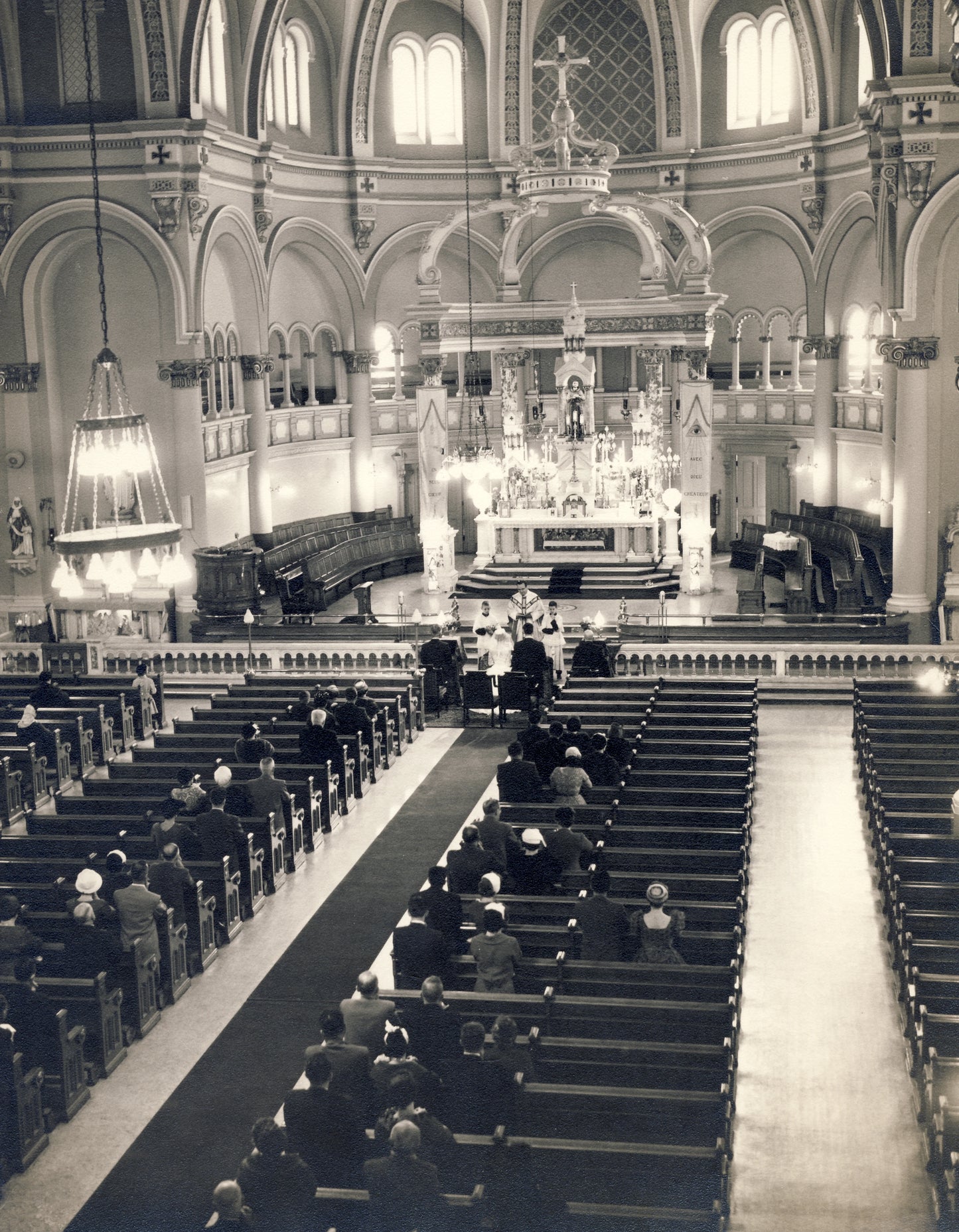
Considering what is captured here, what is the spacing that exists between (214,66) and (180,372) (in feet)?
22.0

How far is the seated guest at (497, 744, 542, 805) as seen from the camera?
16.1 m

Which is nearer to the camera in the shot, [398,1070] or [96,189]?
[398,1070]

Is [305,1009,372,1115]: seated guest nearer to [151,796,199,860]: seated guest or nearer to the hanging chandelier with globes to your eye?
the hanging chandelier with globes

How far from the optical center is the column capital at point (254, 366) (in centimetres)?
3216

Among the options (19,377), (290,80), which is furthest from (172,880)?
(290,80)

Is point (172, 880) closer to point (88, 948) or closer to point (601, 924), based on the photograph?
point (88, 948)

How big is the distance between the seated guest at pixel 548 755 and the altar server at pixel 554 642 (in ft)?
20.1

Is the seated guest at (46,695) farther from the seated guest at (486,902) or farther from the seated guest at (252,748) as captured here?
the seated guest at (486,902)

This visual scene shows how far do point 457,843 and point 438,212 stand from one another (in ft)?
78.3

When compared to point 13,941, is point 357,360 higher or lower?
higher

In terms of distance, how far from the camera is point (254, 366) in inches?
1267

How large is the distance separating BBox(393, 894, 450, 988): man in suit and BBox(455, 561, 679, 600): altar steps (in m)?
18.5

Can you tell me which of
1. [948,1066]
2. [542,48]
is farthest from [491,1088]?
[542,48]

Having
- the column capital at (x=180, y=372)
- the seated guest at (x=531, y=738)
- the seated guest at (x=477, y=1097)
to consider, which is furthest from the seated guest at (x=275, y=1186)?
the column capital at (x=180, y=372)
